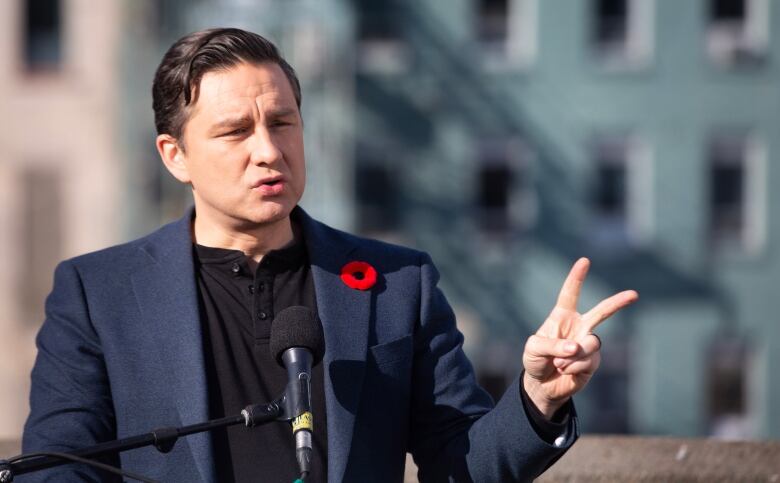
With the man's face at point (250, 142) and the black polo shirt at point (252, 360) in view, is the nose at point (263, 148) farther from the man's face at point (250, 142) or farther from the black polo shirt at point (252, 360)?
the black polo shirt at point (252, 360)

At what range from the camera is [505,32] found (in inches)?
850

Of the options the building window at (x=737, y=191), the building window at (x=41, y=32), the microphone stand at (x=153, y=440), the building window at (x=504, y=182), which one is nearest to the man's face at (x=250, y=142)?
the microphone stand at (x=153, y=440)

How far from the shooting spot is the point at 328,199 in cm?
2134

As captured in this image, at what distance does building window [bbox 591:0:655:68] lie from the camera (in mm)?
21500

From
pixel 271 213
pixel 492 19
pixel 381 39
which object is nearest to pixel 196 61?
pixel 271 213

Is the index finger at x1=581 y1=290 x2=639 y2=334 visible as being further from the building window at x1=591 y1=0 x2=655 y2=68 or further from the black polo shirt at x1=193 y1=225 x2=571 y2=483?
the building window at x1=591 y1=0 x2=655 y2=68

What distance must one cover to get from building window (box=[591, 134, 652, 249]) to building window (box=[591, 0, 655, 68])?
1.20m

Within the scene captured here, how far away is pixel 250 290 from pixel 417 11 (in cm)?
1840

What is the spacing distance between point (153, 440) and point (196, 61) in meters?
0.99

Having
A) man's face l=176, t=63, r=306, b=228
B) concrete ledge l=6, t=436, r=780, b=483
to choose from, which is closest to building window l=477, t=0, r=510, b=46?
concrete ledge l=6, t=436, r=780, b=483

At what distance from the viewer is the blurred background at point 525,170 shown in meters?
21.3

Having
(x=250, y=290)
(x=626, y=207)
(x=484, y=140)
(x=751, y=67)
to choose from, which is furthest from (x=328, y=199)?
(x=250, y=290)

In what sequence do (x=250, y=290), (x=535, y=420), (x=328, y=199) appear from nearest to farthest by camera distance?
(x=535, y=420) < (x=250, y=290) < (x=328, y=199)

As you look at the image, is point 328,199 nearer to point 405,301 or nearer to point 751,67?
point 751,67
